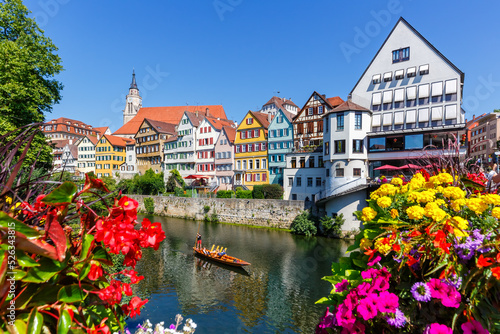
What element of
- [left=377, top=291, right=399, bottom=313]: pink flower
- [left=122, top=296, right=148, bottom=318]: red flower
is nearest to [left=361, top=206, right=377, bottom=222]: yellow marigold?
[left=377, top=291, right=399, bottom=313]: pink flower

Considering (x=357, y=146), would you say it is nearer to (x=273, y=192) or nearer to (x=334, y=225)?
(x=334, y=225)

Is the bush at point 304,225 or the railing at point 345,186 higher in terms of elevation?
the railing at point 345,186

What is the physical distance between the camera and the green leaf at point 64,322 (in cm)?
137

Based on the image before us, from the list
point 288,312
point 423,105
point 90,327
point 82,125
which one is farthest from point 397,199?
point 82,125

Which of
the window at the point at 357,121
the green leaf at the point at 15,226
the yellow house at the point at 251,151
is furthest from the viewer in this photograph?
the yellow house at the point at 251,151

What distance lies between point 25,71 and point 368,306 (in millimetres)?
22661

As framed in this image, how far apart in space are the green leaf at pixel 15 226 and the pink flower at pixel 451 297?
2.54 m

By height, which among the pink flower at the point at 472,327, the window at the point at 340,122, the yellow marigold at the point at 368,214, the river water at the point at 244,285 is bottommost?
the river water at the point at 244,285

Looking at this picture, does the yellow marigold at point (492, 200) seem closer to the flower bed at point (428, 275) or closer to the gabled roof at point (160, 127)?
the flower bed at point (428, 275)

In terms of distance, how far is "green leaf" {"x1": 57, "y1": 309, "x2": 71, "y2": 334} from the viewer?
1.37 meters

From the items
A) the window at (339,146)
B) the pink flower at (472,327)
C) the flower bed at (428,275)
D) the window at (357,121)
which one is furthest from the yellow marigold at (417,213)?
the window at (357,121)

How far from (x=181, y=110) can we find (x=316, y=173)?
65994 mm

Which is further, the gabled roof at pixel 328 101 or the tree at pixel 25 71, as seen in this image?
the gabled roof at pixel 328 101

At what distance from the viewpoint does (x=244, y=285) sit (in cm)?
1781
